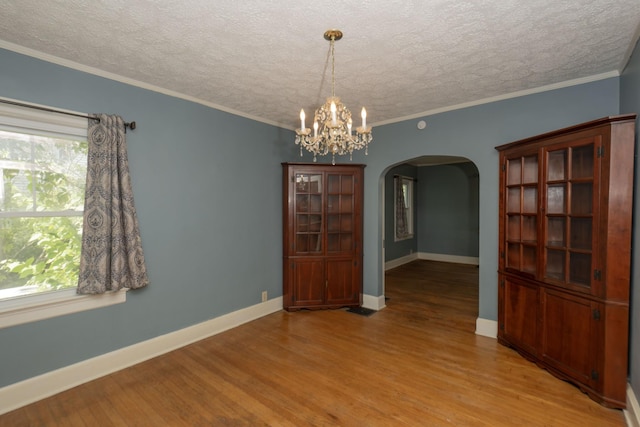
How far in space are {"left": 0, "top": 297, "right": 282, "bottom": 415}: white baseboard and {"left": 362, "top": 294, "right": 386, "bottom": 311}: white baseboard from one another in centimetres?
168

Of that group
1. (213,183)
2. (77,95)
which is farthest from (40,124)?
(213,183)

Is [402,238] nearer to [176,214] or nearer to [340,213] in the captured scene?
[340,213]

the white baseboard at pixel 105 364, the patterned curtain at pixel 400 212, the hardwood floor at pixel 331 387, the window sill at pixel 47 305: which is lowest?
the hardwood floor at pixel 331 387

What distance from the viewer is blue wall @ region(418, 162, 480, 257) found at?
24.2 feet

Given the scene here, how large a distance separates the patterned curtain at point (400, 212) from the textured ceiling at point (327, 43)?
435 cm

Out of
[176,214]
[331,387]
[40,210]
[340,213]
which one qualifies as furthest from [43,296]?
[340,213]

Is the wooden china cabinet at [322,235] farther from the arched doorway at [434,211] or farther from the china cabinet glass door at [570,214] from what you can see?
the arched doorway at [434,211]

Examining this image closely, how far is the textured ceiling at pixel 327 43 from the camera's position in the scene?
1.78m

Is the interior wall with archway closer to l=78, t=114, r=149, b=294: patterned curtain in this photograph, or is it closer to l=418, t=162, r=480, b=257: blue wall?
l=78, t=114, r=149, b=294: patterned curtain

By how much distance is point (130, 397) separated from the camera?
90.7 inches

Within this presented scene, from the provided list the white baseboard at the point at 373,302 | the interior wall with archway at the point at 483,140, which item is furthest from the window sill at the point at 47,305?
the interior wall with archway at the point at 483,140

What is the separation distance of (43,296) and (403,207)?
694 cm

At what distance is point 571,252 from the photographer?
246 centimetres

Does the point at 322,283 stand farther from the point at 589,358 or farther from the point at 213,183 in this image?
the point at 589,358
